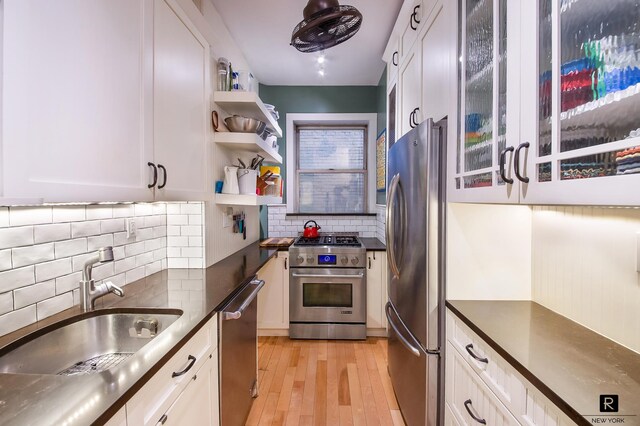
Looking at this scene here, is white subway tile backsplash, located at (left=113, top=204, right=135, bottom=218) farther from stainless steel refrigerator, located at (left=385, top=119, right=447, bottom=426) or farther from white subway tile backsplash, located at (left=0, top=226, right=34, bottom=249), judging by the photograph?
stainless steel refrigerator, located at (left=385, top=119, right=447, bottom=426)

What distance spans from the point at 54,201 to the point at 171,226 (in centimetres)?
124

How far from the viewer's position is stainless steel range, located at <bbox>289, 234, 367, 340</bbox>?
9.89 feet

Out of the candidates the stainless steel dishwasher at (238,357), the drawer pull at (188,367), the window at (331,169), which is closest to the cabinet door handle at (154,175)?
the stainless steel dishwasher at (238,357)

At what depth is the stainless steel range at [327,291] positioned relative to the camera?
301cm

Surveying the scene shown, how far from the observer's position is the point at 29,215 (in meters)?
1.17

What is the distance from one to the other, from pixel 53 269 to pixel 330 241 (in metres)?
2.32

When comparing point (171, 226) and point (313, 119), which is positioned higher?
point (313, 119)

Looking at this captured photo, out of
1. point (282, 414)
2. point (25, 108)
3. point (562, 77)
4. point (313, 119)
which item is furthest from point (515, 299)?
point (313, 119)

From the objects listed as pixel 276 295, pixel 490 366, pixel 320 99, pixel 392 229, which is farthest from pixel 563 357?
pixel 320 99

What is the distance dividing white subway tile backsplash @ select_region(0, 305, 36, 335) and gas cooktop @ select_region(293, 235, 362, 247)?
6.89ft

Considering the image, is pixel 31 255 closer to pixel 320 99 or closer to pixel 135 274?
pixel 135 274

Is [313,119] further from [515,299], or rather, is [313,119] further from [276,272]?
[515,299]

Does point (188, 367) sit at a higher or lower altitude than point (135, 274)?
lower

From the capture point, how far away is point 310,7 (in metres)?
1.83
